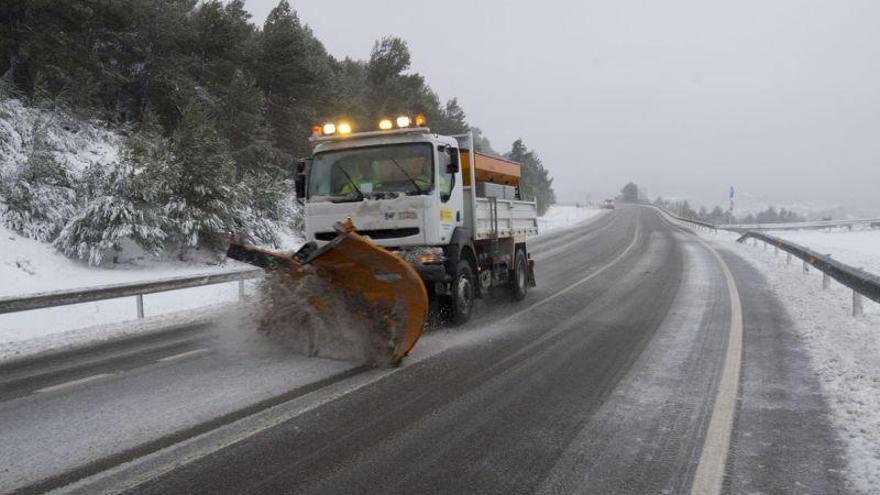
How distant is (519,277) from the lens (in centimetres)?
1167

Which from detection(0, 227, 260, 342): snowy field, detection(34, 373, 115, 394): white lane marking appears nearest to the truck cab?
detection(34, 373, 115, 394): white lane marking

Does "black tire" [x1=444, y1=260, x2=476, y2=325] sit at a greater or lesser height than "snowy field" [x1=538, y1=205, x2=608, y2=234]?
lesser

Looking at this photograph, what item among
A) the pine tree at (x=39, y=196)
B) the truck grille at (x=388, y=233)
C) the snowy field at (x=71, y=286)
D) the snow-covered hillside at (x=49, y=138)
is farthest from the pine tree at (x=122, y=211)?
the truck grille at (x=388, y=233)

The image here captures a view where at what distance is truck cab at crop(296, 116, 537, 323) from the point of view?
822 centimetres

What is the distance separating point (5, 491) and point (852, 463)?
5073mm

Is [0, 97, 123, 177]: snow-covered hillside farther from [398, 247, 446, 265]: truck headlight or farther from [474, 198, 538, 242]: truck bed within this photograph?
[398, 247, 446, 265]: truck headlight

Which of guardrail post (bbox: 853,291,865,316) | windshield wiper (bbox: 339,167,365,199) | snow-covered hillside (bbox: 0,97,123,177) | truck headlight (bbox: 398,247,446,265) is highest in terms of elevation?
snow-covered hillside (bbox: 0,97,123,177)

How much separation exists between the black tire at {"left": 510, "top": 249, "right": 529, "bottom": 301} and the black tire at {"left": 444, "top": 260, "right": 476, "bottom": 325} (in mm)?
2411

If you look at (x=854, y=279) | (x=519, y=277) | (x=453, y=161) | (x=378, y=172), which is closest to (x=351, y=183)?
(x=378, y=172)

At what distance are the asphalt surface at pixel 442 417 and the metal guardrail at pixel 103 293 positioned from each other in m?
2.07

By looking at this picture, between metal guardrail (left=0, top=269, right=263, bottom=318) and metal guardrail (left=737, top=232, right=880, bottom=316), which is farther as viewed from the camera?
metal guardrail (left=0, top=269, right=263, bottom=318)

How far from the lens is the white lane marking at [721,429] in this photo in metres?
3.59

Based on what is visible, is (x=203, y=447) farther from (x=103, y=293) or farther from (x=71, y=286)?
(x=71, y=286)

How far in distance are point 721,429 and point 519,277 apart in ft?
23.9
